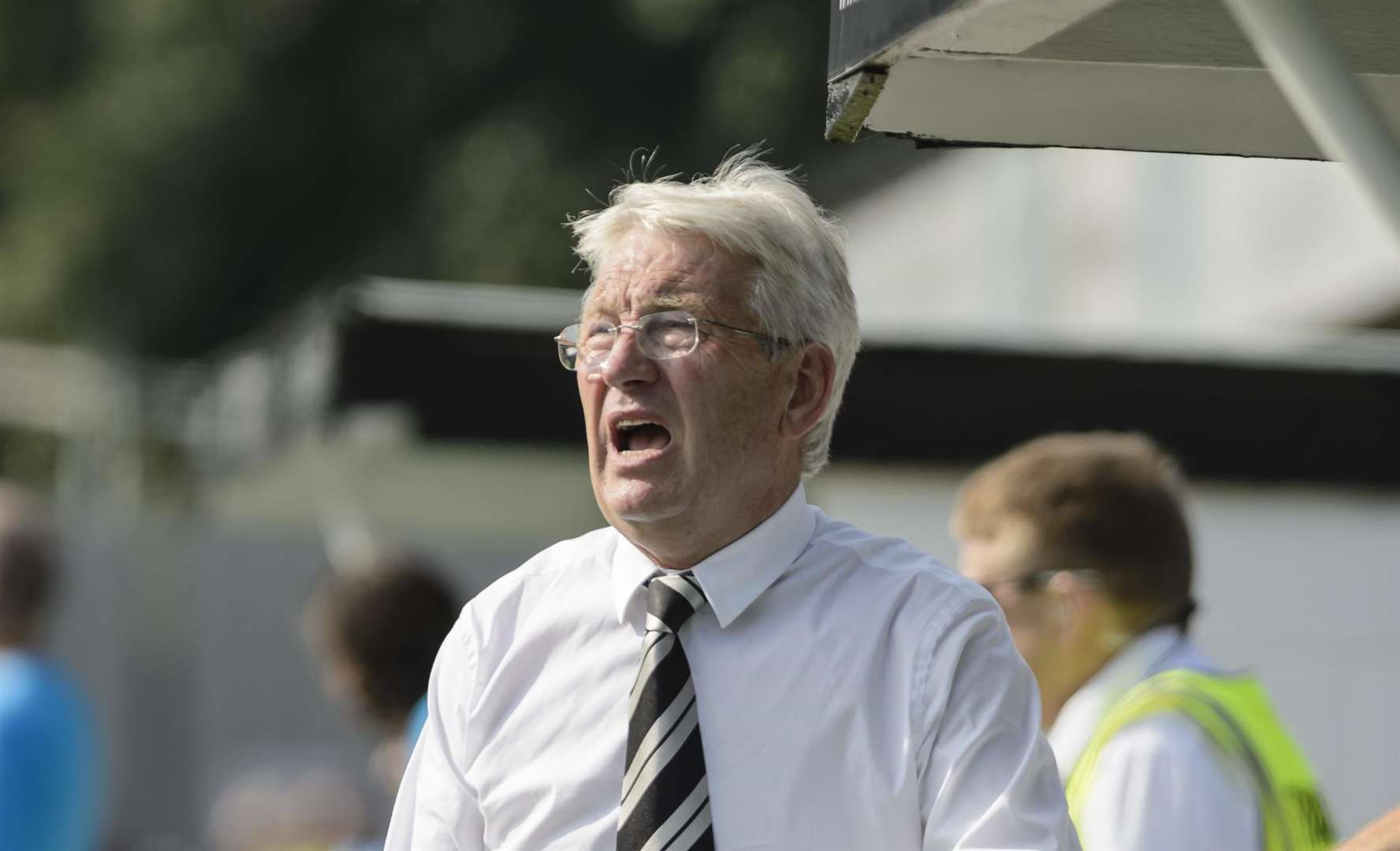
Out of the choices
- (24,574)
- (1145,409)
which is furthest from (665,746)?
(1145,409)

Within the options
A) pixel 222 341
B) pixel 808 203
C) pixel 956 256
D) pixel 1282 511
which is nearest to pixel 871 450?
pixel 1282 511

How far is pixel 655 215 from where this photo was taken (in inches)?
96.7

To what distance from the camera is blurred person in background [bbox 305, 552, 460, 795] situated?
4.28 meters

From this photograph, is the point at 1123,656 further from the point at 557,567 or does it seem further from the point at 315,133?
the point at 315,133

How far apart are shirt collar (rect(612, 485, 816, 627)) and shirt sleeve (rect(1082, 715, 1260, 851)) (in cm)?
76

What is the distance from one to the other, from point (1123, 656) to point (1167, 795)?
0.51 meters

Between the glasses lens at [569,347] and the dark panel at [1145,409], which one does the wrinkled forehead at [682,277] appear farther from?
the dark panel at [1145,409]

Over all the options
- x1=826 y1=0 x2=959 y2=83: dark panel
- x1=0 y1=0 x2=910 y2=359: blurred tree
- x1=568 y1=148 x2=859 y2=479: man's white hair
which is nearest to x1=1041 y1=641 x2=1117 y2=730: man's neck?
x1=568 y1=148 x2=859 y2=479: man's white hair

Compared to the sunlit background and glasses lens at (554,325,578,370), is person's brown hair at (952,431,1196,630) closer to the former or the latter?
the sunlit background

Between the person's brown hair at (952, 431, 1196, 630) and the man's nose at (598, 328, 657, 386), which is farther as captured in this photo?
the person's brown hair at (952, 431, 1196, 630)

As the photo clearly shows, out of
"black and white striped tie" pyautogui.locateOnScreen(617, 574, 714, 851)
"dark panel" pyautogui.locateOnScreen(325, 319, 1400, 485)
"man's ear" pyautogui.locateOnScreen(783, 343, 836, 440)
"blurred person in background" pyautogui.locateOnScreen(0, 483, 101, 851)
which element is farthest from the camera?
"dark panel" pyautogui.locateOnScreen(325, 319, 1400, 485)

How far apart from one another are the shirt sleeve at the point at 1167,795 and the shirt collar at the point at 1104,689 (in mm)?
281

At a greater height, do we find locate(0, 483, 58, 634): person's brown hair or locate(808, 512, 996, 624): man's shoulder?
locate(808, 512, 996, 624): man's shoulder

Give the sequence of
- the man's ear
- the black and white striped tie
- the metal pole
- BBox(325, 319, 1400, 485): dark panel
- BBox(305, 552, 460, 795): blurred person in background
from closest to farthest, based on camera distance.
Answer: the metal pole, the black and white striped tie, the man's ear, BBox(305, 552, 460, 795): blurred person in background, BBox(325, 319, 1400, 485): dark panel
